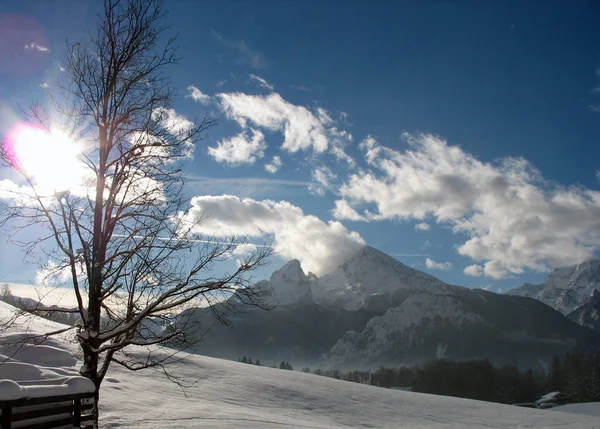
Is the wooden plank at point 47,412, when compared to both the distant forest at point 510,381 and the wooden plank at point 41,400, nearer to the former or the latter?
the wooden plank at point 41,400

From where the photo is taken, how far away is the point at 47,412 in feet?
32.0

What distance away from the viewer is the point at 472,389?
124 meters

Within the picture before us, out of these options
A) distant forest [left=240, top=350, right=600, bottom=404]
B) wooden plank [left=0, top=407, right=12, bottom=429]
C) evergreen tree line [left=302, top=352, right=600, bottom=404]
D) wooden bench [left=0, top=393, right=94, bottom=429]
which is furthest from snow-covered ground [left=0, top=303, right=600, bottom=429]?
evergreen tree line [left=302, top=352, right=600, bottom=404]

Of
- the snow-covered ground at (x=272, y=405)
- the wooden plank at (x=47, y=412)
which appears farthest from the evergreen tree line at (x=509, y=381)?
the wooden plank at (x=47, y=412)

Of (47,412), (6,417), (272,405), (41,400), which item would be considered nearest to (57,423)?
(47,412)

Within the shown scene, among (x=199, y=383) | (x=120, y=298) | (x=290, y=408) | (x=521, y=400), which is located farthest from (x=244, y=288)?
(x=521, y=400)

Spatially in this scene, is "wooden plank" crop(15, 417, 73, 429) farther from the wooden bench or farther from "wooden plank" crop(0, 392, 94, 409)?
"wooden plank" crop(0, 392, 94, 409)

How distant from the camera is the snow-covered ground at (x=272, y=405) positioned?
21312 mm

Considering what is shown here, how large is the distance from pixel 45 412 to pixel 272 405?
80.0 feet

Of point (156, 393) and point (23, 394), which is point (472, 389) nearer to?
point (156, 393)

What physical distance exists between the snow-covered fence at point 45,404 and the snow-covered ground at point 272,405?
6.93 meters

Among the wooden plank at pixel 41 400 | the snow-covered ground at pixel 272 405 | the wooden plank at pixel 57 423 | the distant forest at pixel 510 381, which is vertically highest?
the wooden plank at pixel 41 400

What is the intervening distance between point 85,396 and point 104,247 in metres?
3.55

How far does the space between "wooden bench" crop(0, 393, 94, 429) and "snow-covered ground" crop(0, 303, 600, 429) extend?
22.4 feet
